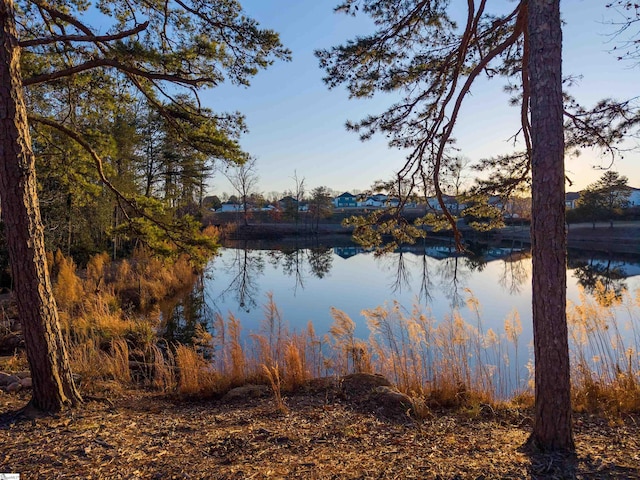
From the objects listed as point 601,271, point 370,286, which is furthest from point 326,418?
point 601,271

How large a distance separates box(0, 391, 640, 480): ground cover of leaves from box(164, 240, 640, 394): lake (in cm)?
257

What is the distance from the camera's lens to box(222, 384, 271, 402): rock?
4.54 m

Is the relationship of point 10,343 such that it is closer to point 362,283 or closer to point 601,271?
point 362,283

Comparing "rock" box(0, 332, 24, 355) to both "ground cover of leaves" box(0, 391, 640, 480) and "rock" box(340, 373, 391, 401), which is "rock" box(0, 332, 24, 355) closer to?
"ground cover of leaves" box(0, 391, 640, 480)

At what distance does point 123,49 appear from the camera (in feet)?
13.8

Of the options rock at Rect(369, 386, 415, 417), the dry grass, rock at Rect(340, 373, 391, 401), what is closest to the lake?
the dry grass

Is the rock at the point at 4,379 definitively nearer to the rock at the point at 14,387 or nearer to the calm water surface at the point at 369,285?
the rock at the point at 14,387

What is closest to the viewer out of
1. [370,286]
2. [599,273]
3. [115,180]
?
[115,180]

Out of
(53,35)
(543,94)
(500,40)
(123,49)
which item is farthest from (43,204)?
(543,94)

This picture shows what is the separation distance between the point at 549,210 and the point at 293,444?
250 centimetres

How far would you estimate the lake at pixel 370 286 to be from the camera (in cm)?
1109

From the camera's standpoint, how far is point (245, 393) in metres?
4.61

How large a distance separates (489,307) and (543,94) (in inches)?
423

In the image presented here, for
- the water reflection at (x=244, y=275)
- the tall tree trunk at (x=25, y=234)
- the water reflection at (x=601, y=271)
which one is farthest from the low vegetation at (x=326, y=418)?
the water reflection at (x=601, y=271)
